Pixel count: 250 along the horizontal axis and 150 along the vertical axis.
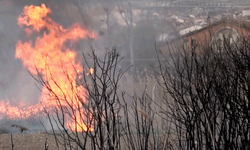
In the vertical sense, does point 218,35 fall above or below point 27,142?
above

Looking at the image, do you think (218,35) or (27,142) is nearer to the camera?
(218,35)

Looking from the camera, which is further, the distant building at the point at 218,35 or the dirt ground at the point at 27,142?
the dirt ground at the point at 27,142

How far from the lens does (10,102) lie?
26.2 metres

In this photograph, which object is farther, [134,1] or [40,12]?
[134,1]

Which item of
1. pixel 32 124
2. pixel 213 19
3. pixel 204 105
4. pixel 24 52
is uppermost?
pixel 213 19

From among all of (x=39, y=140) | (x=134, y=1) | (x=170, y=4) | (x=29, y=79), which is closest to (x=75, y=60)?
(x=29, y=79)

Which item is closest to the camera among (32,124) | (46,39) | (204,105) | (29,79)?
(204,105)

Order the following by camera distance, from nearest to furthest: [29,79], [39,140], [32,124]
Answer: [39,140] < [32,124] < [29,79]

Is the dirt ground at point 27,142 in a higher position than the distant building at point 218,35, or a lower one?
lower

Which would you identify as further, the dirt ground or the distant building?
the dirt ground

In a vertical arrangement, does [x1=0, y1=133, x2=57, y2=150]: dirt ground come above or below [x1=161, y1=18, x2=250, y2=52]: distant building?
below

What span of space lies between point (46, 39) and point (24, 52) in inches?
63.7

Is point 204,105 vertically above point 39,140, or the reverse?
point 204,105

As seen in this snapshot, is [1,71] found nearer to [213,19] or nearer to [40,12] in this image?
[40,12]
